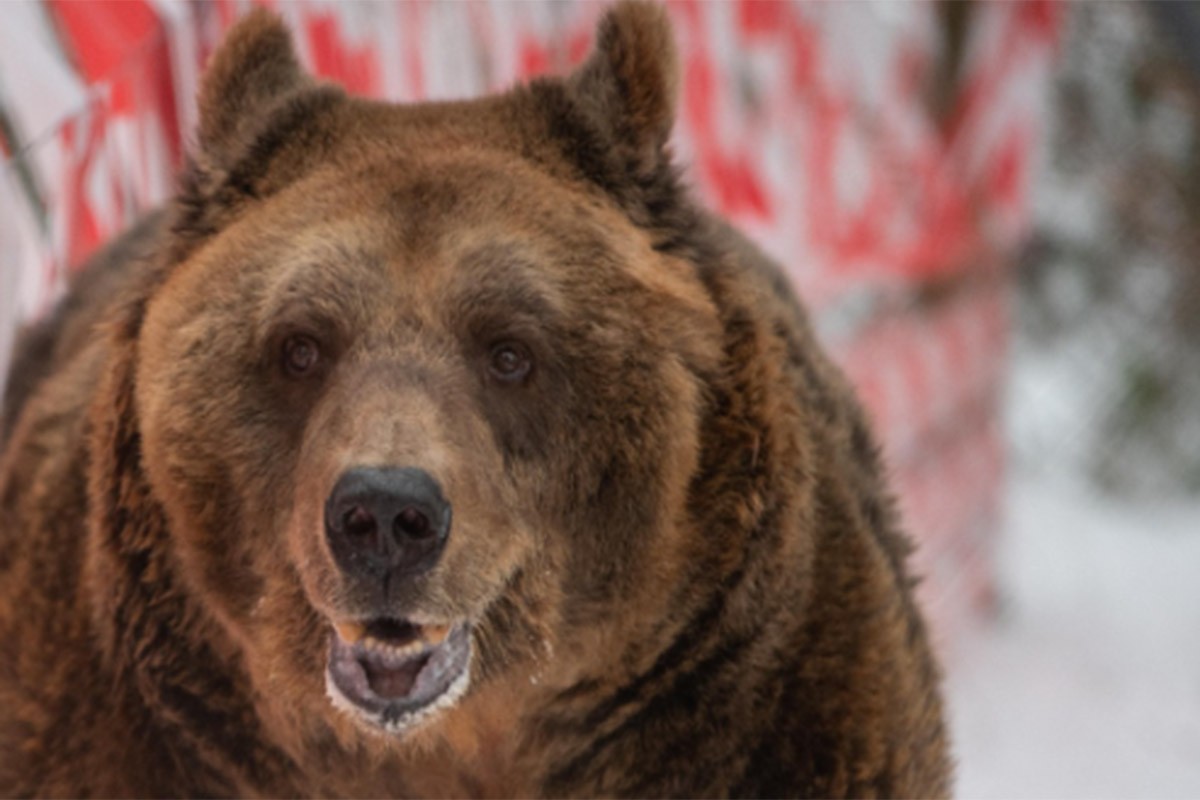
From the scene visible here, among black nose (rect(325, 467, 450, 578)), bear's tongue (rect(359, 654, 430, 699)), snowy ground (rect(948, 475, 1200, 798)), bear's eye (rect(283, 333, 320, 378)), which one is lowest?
snowy ground (rect(948, 475, 1200, 798))

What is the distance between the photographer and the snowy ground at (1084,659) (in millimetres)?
7805

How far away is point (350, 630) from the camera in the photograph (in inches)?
121

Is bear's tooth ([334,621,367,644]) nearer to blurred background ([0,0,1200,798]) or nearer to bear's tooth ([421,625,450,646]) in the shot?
bear's tooth ([421,625,450,646])

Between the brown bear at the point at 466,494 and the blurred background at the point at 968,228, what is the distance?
2.38 feet

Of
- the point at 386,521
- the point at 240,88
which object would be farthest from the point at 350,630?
the point at 240,88

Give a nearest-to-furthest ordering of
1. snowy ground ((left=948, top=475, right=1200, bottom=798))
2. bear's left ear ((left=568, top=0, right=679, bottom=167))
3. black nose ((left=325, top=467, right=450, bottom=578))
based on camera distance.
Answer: black nose ((left=325, top=467, right=450, bottom=578)), bear's left ear ((left=568, top=0, right=679, bottom=167)), snowy ground ((left=948, top=475, right=1200, bottom=798))

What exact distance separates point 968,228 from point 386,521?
256 inches

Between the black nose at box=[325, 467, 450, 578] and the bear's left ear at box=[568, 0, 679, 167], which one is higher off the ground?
the bear's left ear at box=[568, 0, 679, 167]

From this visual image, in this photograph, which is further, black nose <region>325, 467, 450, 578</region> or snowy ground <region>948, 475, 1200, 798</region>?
snowy ground <region>948, 475, 1200, 798</region>

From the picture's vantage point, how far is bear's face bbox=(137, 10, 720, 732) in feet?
10.2

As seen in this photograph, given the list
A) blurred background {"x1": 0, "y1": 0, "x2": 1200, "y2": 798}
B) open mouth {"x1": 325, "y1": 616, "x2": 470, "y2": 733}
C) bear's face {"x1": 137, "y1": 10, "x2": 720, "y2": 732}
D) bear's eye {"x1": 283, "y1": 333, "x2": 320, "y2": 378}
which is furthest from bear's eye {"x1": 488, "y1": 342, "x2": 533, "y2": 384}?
blurred background {"x1": 0, "y1": 0, "x2": 1200, "y2": 798}

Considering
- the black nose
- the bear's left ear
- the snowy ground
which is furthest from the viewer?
the snowy ground

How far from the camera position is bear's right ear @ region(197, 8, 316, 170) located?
11.5ft

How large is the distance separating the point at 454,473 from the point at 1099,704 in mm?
6275
